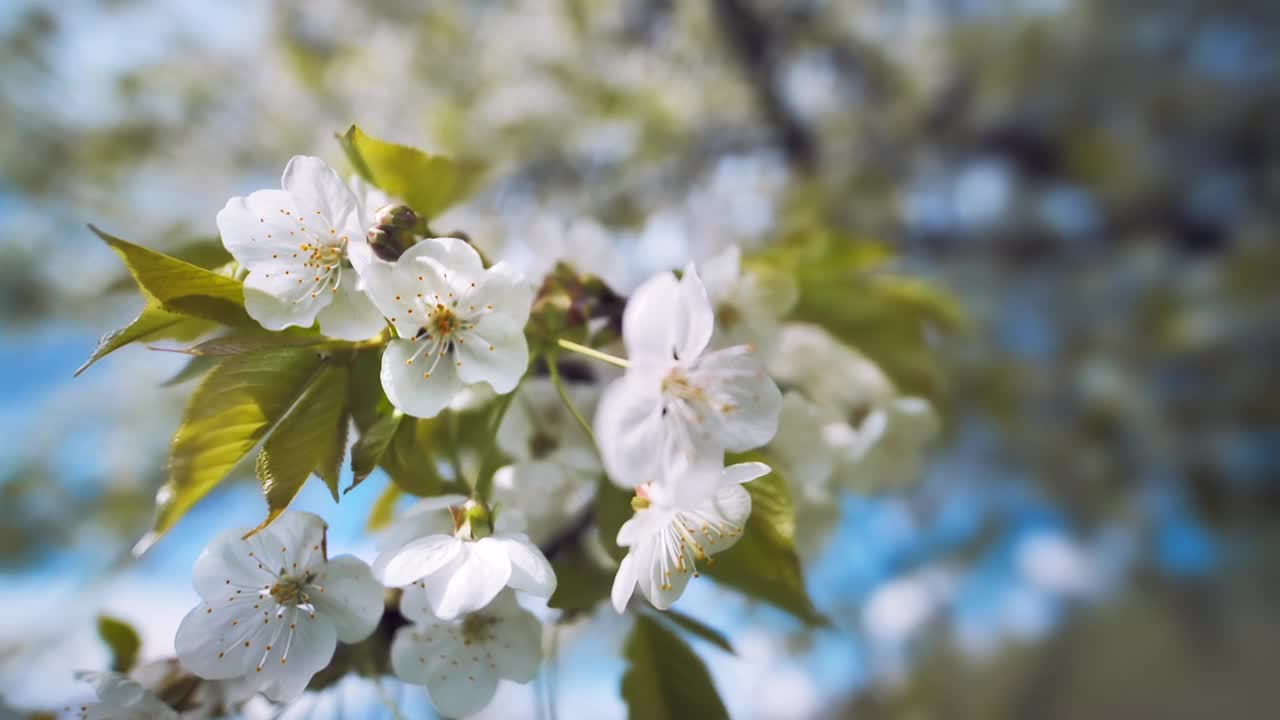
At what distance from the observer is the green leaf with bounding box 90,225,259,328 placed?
12.1 inches

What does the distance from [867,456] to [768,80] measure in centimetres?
168

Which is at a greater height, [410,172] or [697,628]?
[410,172]

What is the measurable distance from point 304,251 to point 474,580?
0.18 metres

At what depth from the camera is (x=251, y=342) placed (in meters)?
0.32

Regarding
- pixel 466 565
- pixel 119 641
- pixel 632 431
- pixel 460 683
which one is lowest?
pixel 119 641

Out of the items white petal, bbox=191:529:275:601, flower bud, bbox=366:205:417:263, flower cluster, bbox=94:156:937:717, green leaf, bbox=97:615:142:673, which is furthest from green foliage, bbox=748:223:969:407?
green leaf, bbox=97:615:142:673

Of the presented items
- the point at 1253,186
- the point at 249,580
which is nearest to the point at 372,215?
the point at 249,580

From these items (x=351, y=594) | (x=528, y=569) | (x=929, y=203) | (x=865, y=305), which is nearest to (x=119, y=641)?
(x=351, y=594)

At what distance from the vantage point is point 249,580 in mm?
354

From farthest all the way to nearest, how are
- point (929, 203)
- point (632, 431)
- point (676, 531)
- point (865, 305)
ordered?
point (929, 203)
point (865, 305)
point (676, 531)
point (632, 431)

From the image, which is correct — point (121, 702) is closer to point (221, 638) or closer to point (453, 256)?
point (221, 638)

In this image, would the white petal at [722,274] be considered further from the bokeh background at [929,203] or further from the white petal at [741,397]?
the bokeh background at [929,203]

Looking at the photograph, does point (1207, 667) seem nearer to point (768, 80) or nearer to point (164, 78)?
point (768, 80)

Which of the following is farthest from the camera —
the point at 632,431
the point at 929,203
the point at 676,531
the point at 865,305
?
the point at 929,203
